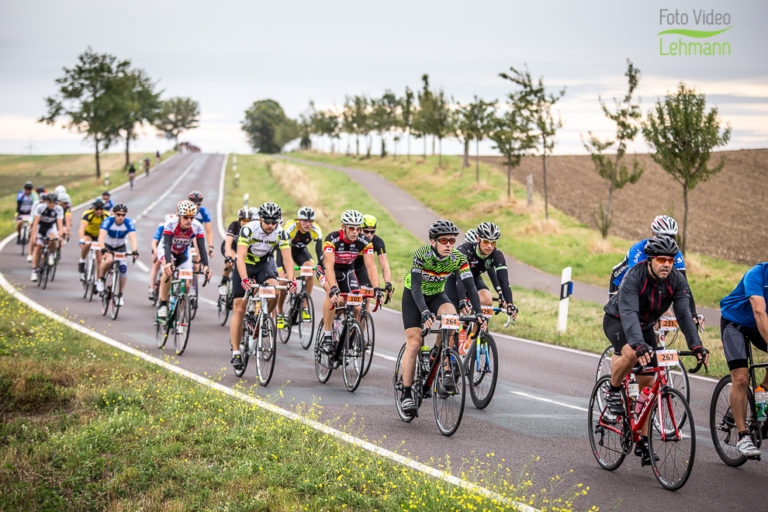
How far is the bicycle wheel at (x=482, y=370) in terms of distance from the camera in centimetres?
896

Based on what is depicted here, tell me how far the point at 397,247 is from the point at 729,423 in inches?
892

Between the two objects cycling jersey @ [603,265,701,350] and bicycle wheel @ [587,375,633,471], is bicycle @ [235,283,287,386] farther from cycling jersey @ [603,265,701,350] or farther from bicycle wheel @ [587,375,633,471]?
cycling jersey @ [603,265,701,350]

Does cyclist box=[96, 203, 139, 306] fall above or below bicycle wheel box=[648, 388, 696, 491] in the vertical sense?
above

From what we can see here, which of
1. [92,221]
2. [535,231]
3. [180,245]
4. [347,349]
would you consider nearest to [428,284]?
[347,349]

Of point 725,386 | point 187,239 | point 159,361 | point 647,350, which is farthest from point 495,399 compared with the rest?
point 187,239

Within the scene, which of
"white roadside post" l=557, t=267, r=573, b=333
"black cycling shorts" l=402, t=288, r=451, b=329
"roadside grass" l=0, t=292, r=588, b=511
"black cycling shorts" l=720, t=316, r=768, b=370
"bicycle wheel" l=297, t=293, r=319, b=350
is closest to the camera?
"roadside grass" l=0, t=292, r=588, b=511

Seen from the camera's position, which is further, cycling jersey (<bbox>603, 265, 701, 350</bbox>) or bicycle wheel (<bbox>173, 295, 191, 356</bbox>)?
bicycle wheel (<bbox>173, 295, 191, 356</bbox>)

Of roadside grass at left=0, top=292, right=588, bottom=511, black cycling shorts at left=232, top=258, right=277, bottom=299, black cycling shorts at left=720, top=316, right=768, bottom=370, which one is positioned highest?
black cycling shorts at left=232, top=258, right=277, bottom=299

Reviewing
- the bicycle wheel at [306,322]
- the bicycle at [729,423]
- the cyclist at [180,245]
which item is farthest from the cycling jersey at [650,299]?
the cyclist at [180,245]

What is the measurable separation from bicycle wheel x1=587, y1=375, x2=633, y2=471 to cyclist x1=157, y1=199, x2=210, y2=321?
673cm

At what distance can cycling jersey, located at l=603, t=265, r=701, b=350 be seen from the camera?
6.26 m

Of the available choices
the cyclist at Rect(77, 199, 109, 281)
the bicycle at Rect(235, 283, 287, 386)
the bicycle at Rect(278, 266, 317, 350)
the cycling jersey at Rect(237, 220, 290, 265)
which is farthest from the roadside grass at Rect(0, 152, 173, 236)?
the bicycle at Rect(235, 283, 287, 386)

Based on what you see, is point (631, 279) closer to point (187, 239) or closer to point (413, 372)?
point (413, 372)

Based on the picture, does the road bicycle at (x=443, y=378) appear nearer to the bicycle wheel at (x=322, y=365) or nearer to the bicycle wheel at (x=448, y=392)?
the bicycle wheel at (x=448, y=392)
